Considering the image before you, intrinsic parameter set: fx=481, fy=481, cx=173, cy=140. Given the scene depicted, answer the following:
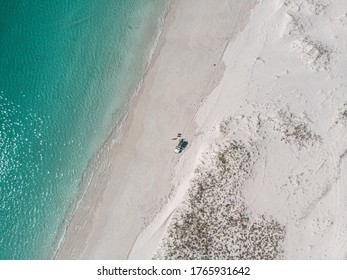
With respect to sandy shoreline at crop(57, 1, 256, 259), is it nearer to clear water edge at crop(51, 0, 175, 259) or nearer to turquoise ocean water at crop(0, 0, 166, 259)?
clear water edge at crop(51, 0, 175, 259)

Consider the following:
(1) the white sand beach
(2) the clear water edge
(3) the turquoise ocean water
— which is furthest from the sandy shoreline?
(3) the turquoise ocean water

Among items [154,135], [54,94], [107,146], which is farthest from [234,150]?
[54,94]

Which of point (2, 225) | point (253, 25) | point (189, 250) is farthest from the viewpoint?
point (253, 25)

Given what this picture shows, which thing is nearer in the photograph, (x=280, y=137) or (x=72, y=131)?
(x=280, y=137)

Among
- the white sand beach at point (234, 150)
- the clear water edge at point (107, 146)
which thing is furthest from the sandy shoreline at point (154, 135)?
the clear water edge at point (107, 146)

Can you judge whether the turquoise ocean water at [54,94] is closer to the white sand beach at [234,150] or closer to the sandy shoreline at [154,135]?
the sandy shoreline at [154,135]

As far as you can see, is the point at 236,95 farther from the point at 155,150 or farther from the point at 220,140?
the point at 155,150
